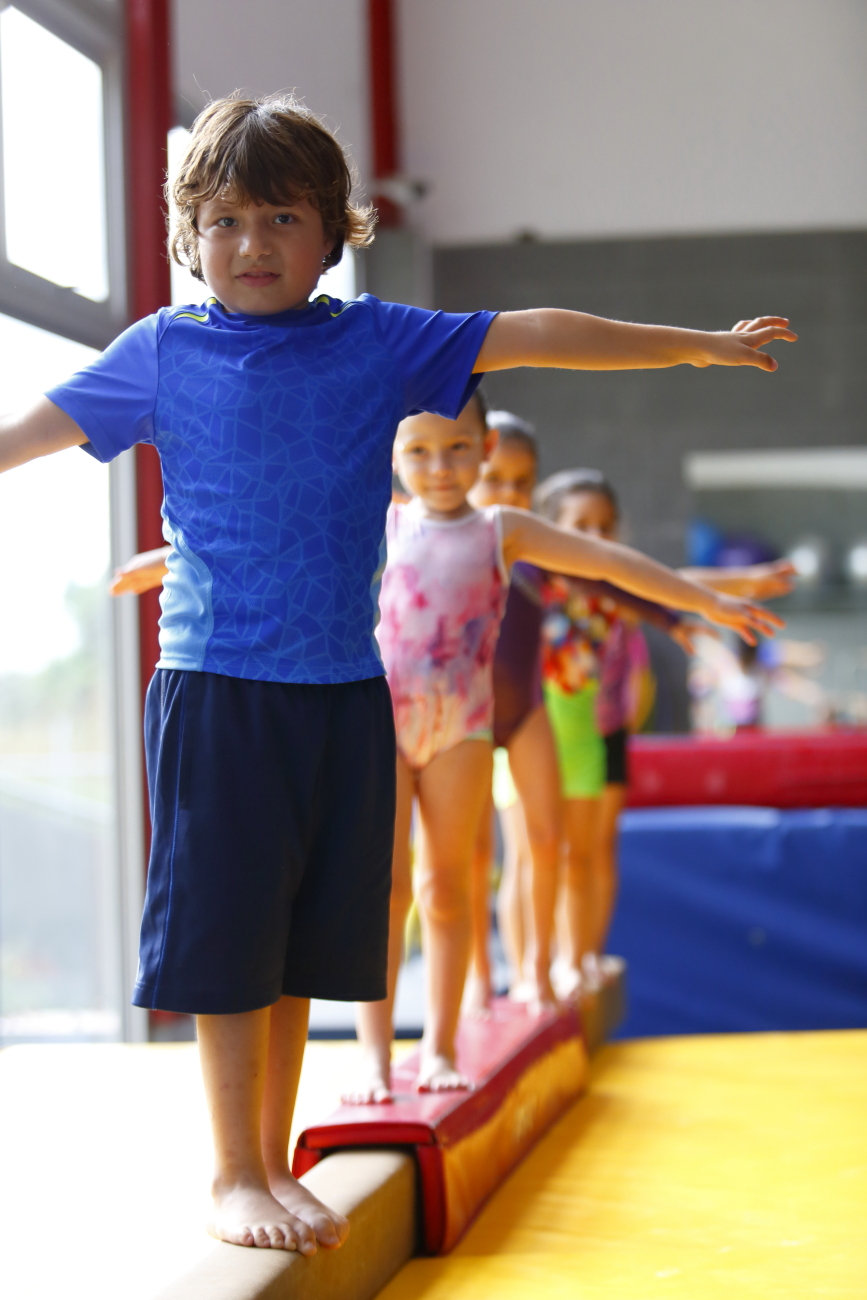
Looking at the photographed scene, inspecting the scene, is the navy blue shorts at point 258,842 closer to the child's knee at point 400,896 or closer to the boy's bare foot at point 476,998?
the child's knee at point 400,896

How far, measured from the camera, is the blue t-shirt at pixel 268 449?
47.9 inches

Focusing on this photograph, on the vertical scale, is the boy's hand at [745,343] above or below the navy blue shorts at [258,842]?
above

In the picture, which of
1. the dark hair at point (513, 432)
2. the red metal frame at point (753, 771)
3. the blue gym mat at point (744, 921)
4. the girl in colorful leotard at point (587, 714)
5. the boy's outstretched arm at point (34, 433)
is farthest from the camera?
the red metal frame at point (753, 771)

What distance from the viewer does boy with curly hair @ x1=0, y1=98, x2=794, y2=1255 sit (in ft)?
3.92

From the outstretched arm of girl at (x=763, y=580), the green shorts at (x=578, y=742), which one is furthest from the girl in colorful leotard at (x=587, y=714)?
the outstretched arm of girl at (x=763, y=580)

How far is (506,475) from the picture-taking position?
2.58m

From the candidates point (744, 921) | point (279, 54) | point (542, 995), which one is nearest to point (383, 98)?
point (279, 54)

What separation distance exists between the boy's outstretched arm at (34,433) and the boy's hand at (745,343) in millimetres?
586

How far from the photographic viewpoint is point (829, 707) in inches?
249

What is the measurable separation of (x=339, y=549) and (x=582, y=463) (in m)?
5.23

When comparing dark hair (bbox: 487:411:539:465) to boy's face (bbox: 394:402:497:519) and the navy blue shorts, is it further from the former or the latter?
the navy blue shorts

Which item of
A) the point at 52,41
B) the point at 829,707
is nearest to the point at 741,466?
the point at 829,707

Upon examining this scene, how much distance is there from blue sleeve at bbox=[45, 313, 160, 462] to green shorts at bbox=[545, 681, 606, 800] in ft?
6.29

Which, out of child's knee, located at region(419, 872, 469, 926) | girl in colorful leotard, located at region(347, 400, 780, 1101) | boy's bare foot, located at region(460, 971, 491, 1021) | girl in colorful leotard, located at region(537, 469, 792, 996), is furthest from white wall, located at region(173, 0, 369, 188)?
boy's bare foot, located at region(460, 971, 491, 1021)
